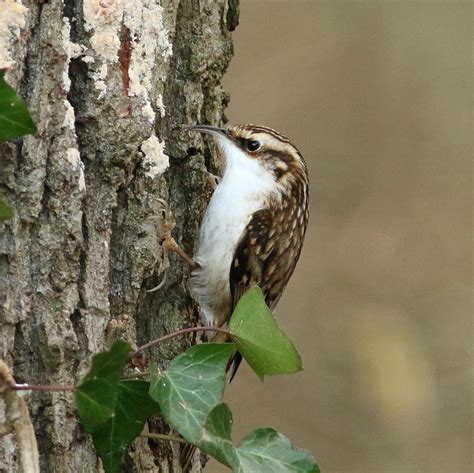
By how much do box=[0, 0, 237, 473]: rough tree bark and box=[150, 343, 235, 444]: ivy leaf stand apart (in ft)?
0.65

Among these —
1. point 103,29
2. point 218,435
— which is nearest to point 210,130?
point 103,29

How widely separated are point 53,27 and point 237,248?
0.99m

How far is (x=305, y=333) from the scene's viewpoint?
186 inches

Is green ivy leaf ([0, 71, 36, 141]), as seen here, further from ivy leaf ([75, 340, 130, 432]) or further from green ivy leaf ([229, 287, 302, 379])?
green ivy leaf ([229, 287, 302, 379])

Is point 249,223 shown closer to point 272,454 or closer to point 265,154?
point 265,154

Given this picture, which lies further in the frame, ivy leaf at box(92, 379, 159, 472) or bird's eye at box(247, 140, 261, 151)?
bird's eye at box(247, 140, 261, 151)

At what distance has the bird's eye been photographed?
2820 mm

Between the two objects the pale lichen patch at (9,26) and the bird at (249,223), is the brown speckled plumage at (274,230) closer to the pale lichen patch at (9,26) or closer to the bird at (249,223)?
the bird at (249,223)

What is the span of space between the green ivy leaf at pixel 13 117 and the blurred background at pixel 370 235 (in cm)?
287

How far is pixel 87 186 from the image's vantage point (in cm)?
207

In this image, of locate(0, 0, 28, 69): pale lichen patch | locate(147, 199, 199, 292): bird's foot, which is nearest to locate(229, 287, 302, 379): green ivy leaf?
locate(147, 199, 199, 292): bird's foot

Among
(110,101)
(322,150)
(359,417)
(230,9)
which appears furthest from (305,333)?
(110,101)

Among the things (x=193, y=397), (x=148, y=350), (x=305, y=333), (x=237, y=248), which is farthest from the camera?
(x=305, y=333)

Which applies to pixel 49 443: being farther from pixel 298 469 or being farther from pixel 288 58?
pixel 288 58
